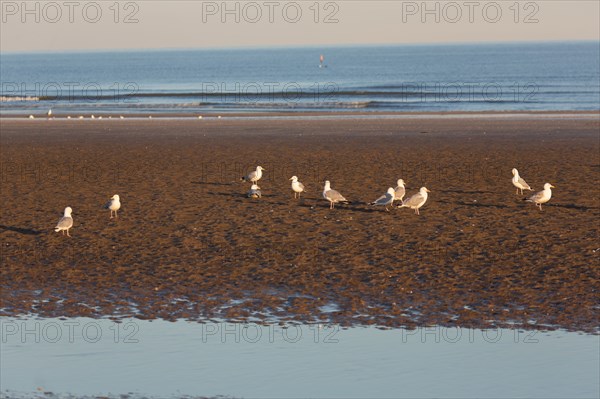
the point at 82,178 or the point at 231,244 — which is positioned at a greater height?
the point at 82,178

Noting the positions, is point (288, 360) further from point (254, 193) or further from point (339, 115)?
point (339, 115)

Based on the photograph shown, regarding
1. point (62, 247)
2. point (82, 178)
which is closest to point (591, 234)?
point (62, 247)

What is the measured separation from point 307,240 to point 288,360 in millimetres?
6279

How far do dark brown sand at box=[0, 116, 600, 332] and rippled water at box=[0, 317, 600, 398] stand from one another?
61 centimetres

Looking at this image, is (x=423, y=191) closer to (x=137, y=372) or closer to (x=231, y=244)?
(x=231, y=244)

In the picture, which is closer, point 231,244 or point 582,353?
point 582,353

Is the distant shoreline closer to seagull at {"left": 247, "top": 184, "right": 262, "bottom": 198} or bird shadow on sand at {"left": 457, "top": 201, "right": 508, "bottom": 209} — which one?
bird shadow on sand at {"left": 457, "top": 201, "right": 508, "bottom": 209}

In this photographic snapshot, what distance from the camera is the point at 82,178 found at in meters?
25.2

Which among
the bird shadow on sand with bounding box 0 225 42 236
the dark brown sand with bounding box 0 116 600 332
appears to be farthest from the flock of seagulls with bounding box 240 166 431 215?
the bird shadow on sand with bounding box 0 225 42 236

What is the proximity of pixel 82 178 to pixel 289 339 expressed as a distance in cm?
1501

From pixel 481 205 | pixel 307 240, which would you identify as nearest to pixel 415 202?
pixel 481 205

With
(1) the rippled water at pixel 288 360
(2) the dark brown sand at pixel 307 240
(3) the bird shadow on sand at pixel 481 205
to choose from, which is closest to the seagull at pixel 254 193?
(2) the dark brown sand at pixel 307 240

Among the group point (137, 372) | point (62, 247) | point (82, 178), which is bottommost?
point (137, 372)

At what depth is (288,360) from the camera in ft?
34.4
